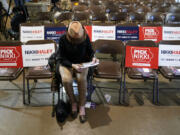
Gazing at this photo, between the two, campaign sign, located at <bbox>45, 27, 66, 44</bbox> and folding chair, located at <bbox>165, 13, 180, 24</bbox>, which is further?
folding chair, located at <bbox>165, 13, 180, 24</bbox>

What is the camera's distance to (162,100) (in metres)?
3.46

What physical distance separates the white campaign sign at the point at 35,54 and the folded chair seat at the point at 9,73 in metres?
0.18

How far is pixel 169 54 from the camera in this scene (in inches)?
128

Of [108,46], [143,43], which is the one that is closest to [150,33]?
[143,43]

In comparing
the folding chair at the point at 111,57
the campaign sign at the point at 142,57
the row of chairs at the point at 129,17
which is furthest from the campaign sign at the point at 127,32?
the row of chairs at the point at 129,17

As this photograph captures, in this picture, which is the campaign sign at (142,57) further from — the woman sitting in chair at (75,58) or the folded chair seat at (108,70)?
the woman sitting in chair at (75,58)

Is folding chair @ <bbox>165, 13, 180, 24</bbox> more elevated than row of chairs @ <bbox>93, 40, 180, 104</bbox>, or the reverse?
folding chair @ <bbox>165, 13, 180, 24</bbox>

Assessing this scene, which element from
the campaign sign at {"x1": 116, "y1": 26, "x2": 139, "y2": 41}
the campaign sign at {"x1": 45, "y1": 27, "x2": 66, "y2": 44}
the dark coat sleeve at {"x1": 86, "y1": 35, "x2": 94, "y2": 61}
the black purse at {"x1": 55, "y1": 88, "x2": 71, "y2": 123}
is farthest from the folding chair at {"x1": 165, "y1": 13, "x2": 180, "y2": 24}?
the black purse at {"x1": 55, "y1": 88, "x2": 71, "y2": 123}

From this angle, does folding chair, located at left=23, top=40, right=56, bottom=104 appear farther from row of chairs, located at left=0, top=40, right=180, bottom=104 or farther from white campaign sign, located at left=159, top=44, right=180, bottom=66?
white campaign sign, located at left=159, top=44, right=180, bottom=66

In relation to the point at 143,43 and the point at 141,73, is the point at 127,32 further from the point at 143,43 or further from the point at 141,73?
the point at 141,73

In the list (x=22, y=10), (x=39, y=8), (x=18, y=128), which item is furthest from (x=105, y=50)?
(x=39, y=8)

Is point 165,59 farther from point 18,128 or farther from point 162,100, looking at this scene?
point 18,128

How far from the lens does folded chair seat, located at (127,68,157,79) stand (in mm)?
3191

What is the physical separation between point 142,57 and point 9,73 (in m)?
2.21
